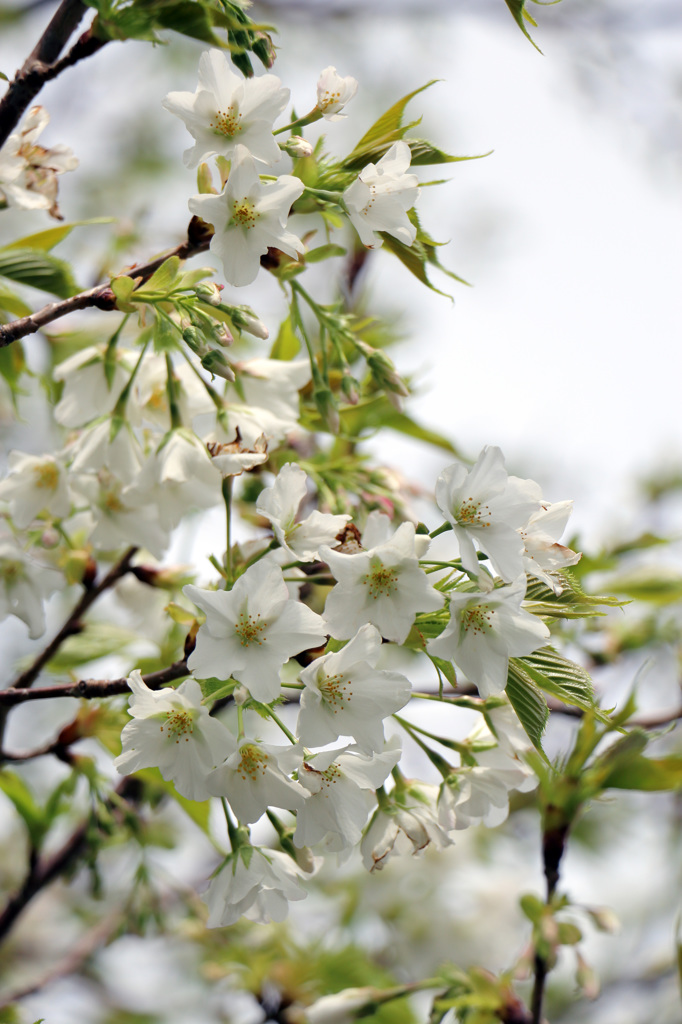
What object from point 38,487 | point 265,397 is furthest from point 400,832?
point 38,487

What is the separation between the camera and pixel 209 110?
0.81 m

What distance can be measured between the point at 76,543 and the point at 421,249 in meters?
0.75

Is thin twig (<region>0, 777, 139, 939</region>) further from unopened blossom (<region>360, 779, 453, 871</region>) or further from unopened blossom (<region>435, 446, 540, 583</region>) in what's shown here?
unopened blossom (<region>435, 446, 540, 583</region>)

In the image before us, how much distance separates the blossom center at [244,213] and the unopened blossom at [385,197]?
9cm

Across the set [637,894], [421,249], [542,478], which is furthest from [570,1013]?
[421,249]

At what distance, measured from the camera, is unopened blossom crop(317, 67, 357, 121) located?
826mm

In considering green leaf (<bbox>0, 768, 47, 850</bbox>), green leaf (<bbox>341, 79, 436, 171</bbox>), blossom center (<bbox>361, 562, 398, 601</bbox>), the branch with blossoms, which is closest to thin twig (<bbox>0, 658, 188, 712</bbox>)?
the branch with blossoms

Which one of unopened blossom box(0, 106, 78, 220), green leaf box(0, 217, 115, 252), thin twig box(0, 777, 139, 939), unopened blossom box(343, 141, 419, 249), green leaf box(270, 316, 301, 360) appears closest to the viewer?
unopened blossom box(343, 141, 419, 249)

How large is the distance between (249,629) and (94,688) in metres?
0.23

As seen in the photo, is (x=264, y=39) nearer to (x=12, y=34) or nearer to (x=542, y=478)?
(x=542, y=478)

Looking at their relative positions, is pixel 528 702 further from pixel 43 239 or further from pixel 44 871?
pixel 44 871

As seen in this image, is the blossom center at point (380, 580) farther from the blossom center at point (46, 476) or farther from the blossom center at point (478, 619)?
the blossom center at point (46, 476)

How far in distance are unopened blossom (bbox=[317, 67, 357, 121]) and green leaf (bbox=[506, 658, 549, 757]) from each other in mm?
566

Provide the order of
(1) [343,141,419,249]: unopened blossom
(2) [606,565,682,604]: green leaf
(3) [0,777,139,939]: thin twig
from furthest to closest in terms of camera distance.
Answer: (2) [606,565,682,604]: green leaf
(3) [0,777,139,939]: thin twig
(1) [343,141,419,249]: unopened blossom
